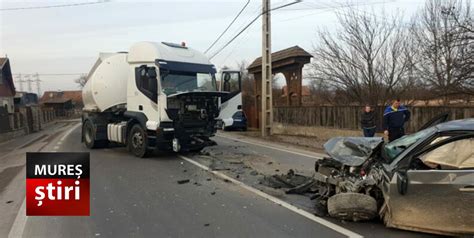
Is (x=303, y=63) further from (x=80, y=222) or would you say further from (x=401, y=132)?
(x=80, y=222)

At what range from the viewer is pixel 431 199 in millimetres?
4789

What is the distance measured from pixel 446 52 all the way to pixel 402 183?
482 inches

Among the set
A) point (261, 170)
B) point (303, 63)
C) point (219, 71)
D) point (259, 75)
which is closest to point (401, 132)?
point (261, 170)

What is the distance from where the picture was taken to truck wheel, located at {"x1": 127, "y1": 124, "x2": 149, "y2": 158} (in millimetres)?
12172

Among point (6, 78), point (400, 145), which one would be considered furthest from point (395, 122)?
point (6, 78)

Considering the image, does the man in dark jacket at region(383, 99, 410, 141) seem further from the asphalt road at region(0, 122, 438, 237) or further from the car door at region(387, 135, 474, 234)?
the car door at region(387, 135, 474, 234)

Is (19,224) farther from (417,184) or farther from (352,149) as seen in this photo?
(417,184)

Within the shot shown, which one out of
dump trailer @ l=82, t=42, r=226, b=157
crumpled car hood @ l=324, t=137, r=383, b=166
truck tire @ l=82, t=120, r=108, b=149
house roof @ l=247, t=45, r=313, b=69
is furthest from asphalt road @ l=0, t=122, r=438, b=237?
house roof @ l=247, t=45, r=313, b=69

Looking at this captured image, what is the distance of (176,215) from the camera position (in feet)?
19.6

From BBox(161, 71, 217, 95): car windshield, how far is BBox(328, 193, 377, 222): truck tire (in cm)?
721

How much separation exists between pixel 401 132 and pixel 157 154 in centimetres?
724

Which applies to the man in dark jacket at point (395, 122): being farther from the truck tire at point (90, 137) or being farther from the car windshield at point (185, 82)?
the truck tire at point (90, 137)

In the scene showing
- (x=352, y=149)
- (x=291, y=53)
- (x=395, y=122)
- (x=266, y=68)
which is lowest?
(x=352, y=149)

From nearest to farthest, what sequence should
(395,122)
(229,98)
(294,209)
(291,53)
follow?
(294,209), (395,122), (229,98), (291,53)
